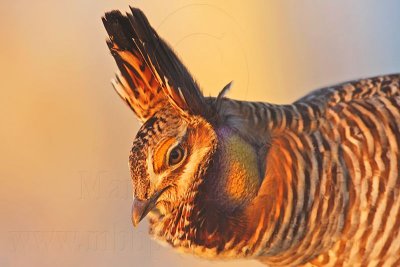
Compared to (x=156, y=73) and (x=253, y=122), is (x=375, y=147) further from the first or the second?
(x=156, y=73)

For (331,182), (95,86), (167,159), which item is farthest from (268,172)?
(95,86)

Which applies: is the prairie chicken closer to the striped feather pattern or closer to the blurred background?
the striped feather pattern

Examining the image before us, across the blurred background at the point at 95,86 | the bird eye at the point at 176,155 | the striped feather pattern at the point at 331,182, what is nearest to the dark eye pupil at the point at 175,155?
the bird eye at the point at 176,155

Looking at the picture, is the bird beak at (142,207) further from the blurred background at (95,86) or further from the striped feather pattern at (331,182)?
the blurred background at (95,86)

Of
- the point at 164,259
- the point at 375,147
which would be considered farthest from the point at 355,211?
the point at 164,259

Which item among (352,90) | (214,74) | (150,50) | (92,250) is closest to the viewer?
(150,50)
